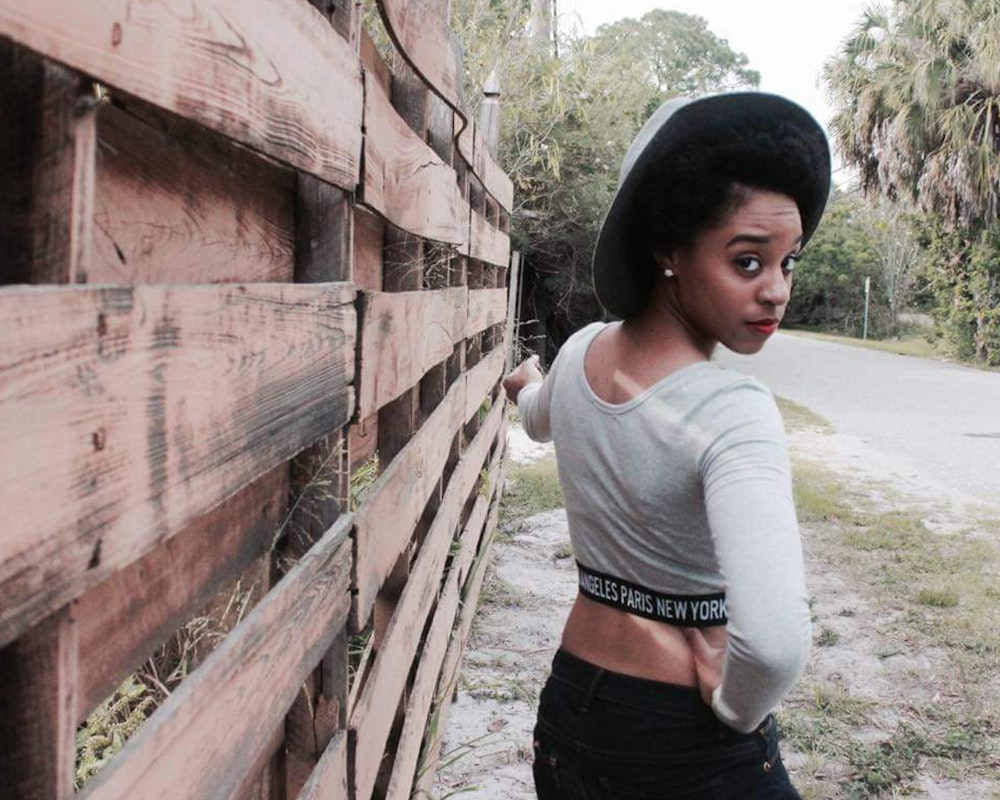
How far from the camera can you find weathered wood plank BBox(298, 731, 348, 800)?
1633mm

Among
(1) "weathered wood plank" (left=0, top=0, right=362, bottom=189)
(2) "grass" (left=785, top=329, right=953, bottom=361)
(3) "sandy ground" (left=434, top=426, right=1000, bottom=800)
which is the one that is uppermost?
(1) "weathered wood plank" (left=0, top=0, right=362, bottom=189)

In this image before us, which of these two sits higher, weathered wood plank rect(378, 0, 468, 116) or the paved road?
weathered wood plank rect(378, 0, 468, 116)

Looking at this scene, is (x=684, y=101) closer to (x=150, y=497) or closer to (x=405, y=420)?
(x=150, y=497)

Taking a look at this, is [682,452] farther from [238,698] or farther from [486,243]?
[486,243]

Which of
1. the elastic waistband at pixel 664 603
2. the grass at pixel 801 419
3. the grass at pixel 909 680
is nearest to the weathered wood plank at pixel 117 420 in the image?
the elastic waistband at pixel 664 603

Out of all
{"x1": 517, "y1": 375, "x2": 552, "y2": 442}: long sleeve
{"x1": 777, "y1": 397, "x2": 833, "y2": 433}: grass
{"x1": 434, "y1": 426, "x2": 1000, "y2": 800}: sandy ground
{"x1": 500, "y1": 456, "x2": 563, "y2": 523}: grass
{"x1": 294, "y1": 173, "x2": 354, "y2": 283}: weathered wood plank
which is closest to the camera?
{"x1": 294, "y1": 173, "x2": 354, "y2": 283}: weathered wood plank

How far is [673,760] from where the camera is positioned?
1.70m

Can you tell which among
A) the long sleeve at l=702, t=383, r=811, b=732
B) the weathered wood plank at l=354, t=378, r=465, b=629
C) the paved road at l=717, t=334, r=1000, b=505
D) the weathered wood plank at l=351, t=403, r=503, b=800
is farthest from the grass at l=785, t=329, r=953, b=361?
the long sleeve at l=702, t=383, r=811, b=732

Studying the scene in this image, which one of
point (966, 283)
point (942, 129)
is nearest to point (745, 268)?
point (942, 129)

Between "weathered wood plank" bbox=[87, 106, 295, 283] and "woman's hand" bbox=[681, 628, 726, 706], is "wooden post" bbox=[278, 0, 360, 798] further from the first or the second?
"woman's hand" bbox=[681, 628, 726, 706]

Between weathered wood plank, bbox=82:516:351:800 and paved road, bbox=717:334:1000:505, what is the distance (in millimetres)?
8179

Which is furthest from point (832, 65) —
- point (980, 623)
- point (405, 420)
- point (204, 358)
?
point (204, 358)

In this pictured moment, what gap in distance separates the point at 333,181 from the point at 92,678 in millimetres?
877

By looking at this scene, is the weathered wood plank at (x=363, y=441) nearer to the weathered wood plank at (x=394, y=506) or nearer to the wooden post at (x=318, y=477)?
the weathered wood plank at (x=394, y=506)
